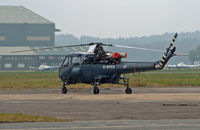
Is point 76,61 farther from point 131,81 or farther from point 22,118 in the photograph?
point 131,81

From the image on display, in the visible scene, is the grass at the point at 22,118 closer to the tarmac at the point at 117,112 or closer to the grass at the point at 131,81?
the tarmac at the point at 117,112

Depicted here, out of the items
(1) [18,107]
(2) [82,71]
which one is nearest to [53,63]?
(2) [82,71]

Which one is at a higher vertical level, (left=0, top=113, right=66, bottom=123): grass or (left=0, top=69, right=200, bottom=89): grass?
(left=0, top=69, right=200, bottom=89): grass

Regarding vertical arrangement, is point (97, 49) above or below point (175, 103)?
above

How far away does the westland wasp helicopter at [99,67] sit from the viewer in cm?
3675

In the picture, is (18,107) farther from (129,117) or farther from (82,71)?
(82,71)

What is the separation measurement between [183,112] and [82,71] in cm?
1613

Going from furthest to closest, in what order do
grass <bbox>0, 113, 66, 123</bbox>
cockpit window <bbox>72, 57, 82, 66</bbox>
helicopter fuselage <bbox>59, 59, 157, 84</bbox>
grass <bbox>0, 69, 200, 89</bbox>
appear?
grass <bbox>0, 69, 200, 89</bbox> → cockpit window <bbox>72, 57, 82, 66</bbox> → helicopter fuselage <bbox>59, 59, 157, 84</bbox> → grass <bbox>0, 113, 66, 123</bbox>

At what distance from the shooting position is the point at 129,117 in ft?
69.9

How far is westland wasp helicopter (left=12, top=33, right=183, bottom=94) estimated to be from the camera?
3675 cm

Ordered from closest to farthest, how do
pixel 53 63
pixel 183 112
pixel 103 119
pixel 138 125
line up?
pixel 138 125 → pixel 103 119 → pixel 183 112 → pixel 53 63

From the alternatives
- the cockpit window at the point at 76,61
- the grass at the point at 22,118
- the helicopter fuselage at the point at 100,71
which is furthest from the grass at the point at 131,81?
the grass at the point at 22,118

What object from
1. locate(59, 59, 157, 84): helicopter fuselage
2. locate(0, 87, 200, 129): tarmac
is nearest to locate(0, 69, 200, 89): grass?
locate(59, 59, 157, 84): helicopter fuselage

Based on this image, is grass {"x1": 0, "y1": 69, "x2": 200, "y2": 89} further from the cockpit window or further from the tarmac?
the tarmac
